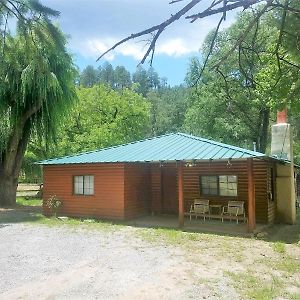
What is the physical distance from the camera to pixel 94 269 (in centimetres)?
714

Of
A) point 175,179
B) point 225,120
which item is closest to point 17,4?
point 175,179

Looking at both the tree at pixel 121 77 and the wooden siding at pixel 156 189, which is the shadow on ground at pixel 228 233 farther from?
the tree at pixel 121 77

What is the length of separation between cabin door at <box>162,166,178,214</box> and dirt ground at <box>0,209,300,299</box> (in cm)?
395

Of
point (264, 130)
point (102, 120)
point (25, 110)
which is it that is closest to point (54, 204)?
point (25, 110)

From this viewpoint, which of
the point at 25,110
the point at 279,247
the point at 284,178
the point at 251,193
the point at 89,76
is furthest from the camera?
the point at 89,76

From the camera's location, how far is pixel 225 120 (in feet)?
86.1

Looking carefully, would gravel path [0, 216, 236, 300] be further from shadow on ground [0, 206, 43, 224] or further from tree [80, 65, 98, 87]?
tree [80, 65, 98, 87]

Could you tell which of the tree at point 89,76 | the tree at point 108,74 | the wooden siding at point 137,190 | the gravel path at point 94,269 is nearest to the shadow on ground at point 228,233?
the wooden siding at point 137,190

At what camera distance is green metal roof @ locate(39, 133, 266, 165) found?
1181 cm

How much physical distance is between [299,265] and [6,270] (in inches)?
241

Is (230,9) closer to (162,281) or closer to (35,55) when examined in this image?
(35,55)

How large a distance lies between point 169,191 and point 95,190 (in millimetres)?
3312

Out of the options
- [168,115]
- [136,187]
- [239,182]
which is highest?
[168,115]

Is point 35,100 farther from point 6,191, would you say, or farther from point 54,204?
point 54,204
